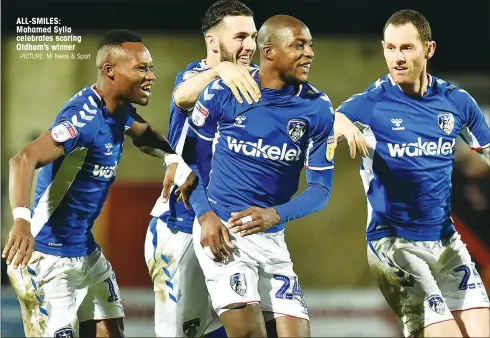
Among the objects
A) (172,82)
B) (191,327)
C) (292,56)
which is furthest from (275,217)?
(172,82)

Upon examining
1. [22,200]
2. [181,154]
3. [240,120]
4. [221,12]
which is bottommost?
[22,200]

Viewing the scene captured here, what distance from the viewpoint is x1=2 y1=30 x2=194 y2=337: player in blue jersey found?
4.35m

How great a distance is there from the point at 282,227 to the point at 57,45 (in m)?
1.96

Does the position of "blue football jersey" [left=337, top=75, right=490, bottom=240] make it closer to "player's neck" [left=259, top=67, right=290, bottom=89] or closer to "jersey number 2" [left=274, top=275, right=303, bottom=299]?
"player's neck" [left=259, top=67, right=290, bottom=89]

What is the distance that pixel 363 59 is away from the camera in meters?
5.04

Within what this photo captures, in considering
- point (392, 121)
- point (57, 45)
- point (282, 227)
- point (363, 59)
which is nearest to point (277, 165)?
point (282, 227)

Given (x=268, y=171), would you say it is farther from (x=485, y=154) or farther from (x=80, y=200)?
(x=485, y=154)

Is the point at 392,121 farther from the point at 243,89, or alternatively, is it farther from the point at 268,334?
the point at 268,334

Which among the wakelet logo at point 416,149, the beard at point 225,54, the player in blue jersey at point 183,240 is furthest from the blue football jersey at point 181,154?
the wakelet logo at point 416,149

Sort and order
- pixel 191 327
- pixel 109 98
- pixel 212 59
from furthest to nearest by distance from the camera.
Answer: pixel 212 59 < pixel 191 327 < pixel 109 98

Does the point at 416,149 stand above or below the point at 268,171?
above

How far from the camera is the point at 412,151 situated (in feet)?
14.9

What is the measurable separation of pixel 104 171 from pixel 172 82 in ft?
2.55

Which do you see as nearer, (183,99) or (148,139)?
(183,99)
